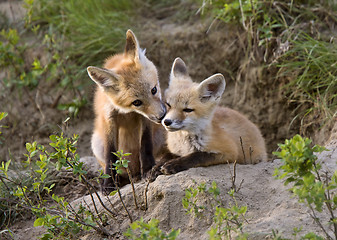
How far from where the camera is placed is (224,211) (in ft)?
8.91

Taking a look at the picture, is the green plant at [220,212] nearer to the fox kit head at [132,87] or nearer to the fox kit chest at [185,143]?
the fox kit chest at [185,143]

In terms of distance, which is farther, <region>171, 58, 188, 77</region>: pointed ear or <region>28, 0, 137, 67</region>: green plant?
<region>28, 0, 137, 67</region>: green plant

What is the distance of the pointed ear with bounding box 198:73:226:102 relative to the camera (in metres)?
4.01

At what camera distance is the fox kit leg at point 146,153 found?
4.29 m

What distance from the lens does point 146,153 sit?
4.34 meters

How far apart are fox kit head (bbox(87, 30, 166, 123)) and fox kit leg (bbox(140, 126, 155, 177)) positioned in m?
0.31

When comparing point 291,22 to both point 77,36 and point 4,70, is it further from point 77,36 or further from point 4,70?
point 4,70

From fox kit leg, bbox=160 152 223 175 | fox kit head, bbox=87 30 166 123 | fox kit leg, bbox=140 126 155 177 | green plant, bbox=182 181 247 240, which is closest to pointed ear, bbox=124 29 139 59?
fox kit head, bbox=87 30 166 123

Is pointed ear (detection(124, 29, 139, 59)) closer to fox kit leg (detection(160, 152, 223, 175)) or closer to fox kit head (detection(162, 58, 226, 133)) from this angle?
fox kit head (detection(162, 58, 226, 133))

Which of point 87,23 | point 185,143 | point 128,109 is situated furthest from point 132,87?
point 87,23

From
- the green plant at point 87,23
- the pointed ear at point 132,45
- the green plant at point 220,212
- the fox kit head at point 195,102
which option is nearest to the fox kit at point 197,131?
the fox kit head at point 195,102

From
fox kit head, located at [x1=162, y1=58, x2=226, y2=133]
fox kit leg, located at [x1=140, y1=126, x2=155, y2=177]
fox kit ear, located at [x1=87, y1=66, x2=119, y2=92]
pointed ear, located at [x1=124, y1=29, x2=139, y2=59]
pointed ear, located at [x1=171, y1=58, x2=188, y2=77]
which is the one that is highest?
pointed ear, located at [x1=124, y1=29, x2=139, y2=59]

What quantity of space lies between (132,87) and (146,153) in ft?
2.33

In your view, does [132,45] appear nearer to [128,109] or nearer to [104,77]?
[104,77]
